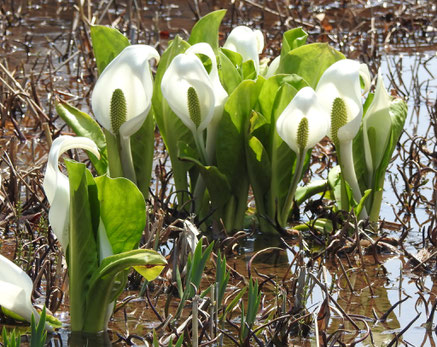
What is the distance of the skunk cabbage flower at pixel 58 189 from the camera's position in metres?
1.84

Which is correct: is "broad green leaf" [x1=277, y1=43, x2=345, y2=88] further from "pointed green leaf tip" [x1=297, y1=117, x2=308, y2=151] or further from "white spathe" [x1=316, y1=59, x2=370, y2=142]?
A: "pointed green leaf tip" [x1=297, y1=117, x2=308, y2=151]

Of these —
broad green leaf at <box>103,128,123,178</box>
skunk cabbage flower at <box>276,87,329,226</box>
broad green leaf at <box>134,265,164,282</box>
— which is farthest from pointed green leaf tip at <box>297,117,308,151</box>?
broad green leaf at <box>134,265,164,282</box>

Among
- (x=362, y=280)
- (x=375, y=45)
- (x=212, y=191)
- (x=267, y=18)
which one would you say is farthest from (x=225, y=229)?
(x=267, y=18)

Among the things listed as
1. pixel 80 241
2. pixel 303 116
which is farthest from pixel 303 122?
pixel 80 241

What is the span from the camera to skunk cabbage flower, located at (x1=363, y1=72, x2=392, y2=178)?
263 cm

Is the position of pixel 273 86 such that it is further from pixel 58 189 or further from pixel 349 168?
pixel 58 189

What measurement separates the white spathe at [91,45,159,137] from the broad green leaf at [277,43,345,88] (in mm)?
456

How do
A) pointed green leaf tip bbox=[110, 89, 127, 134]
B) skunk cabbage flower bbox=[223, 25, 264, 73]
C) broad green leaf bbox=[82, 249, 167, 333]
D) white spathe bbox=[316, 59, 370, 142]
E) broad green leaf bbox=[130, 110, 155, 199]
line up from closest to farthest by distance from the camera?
broad green leaf bbox=[82, 249, 167, 333] → pointed green leaf tip bbox=[110, 89, 127, 134] → white spathe bbox=[316, 59, 370, 142] → broad green leaf bbox=[130, 110, 155, 199] → skunk cabbage flower bbox=[223, 25, 264, 73]

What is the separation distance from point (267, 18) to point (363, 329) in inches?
175

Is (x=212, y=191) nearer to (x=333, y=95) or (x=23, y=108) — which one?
(x=333, y=95)

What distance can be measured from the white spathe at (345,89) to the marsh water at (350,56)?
363mm

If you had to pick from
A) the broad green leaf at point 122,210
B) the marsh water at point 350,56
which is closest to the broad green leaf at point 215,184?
the marsh water at point 350,56

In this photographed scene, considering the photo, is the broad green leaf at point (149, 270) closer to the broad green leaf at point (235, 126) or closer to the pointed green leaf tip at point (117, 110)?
the pointed green leaf tip at point (117, 110)

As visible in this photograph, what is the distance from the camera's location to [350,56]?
5254mm
